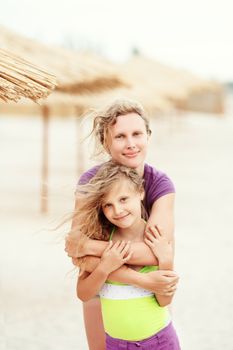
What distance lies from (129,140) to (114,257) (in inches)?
16.2

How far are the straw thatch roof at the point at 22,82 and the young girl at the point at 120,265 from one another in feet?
2.08

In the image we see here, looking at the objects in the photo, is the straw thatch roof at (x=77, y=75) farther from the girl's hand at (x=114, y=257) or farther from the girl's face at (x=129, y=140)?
the girl's hand at (x=114, y=257)

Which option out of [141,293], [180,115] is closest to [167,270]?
[141,293]

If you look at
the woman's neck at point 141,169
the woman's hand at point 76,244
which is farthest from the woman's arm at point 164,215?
the woman's hand at point 76,244

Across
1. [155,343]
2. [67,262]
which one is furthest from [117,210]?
[67,262]

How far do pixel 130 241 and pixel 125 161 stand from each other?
280 mm

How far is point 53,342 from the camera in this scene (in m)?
4.29

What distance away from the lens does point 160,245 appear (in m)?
2.53

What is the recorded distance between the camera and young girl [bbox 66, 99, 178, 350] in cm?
253

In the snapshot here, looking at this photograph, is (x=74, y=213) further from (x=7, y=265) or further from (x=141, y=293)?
(x=7, y=265)

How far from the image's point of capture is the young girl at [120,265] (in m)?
2.52

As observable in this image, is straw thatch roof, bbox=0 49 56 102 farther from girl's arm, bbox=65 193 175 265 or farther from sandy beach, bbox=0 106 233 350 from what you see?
girl's arm, bbox=65 193 175 265

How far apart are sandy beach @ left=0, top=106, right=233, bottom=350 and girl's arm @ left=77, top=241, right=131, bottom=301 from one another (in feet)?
0.96

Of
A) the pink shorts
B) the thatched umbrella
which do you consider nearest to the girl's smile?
the pink shorts
